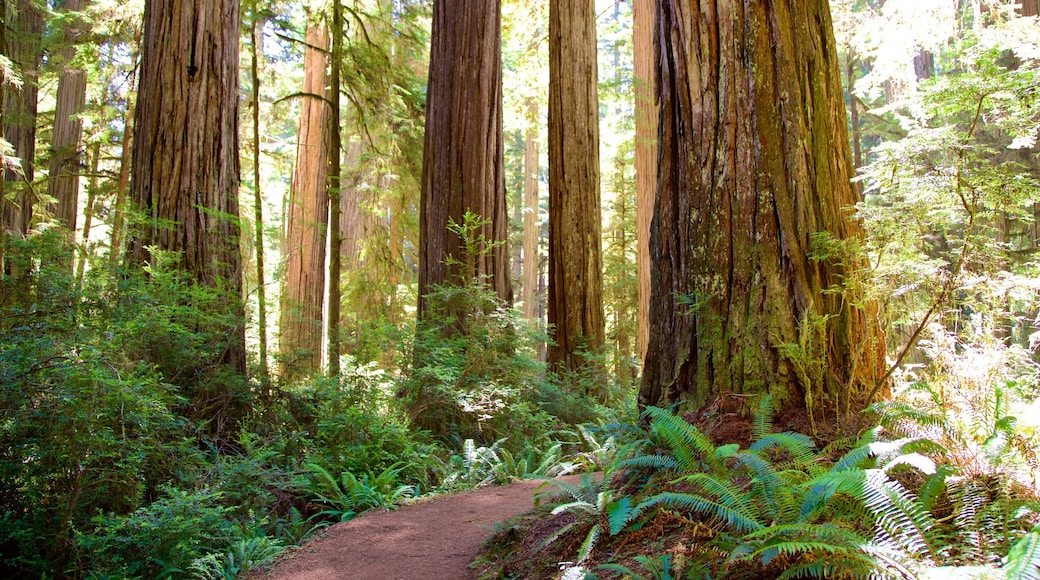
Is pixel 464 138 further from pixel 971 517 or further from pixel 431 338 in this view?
pixel 971 517

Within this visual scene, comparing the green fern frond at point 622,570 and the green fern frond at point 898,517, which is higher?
the green fern frond at point 898,517

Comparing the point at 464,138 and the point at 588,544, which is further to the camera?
the point at 464,138

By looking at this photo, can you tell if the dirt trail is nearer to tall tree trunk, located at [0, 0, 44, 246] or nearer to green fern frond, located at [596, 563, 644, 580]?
green fern frond, located at [596, 563, 644, 580]

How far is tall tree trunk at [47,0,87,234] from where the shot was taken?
12.6 metres

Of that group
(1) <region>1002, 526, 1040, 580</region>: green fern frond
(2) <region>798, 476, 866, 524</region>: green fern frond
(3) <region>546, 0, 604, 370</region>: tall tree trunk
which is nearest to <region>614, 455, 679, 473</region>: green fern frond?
(2) <region>798, 476, 866, 524</region>: green fern frond

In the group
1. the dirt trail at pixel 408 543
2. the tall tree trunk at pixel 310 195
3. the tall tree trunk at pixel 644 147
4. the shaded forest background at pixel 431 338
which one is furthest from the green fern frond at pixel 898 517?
the tall tree trunk at pixel 310 195

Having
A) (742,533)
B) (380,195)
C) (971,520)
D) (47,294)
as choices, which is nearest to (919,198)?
(971,520)

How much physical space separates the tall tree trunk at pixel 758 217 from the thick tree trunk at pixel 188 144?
4.11m

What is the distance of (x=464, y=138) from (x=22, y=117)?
786 centimetres

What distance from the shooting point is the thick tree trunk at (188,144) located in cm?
609

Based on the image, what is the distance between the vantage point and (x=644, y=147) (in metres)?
11.1

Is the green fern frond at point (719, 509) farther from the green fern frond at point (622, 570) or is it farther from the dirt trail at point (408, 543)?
the dirt trail at point (408, 543)

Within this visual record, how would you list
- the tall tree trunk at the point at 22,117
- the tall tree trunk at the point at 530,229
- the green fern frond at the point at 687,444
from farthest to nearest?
the tall tree trunk at the point at 530,229, the tall tree trunk at the point at 22,117, the green fern frond at the point at 687,444

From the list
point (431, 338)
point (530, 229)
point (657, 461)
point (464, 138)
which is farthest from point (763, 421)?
point (530, 229)
